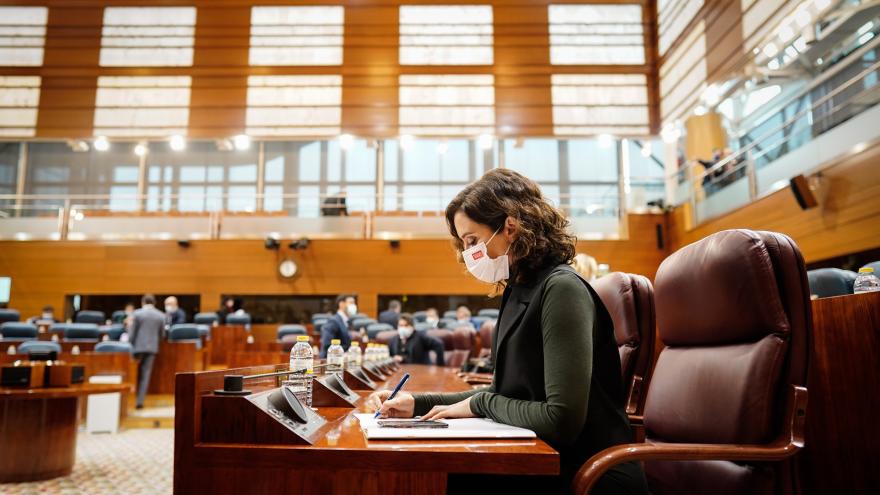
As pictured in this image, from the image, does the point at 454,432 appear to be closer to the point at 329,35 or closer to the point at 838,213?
the point at 838,213

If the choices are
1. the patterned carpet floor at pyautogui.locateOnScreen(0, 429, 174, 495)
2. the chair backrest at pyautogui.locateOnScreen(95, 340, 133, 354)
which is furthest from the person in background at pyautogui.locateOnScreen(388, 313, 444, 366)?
the chair backrest at pyautogui.locateOnScreen(95, 340, 133, 354)

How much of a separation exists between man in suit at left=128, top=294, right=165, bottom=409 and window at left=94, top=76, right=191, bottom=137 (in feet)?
9.33

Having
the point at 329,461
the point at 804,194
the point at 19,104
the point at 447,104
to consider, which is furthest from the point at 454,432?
the point at 19,104

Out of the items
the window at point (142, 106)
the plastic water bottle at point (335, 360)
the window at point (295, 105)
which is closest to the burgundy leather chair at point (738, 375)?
the plastic water bottle at point (335, 360)

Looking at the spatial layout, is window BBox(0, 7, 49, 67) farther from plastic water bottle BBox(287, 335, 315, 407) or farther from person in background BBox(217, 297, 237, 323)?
plastic water bottle BBox(287, 335, 315, 407)

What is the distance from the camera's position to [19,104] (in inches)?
349

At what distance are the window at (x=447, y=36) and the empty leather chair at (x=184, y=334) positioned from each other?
15.2 ft

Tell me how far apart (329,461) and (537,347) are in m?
0.53

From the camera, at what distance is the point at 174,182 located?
16156 mm

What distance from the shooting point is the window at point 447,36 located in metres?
8.99

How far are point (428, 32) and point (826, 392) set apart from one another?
A: 828 centimetres

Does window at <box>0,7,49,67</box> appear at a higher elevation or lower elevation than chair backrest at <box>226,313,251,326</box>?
higher

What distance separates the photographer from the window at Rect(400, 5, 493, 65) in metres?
8.99

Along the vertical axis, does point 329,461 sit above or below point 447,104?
below
